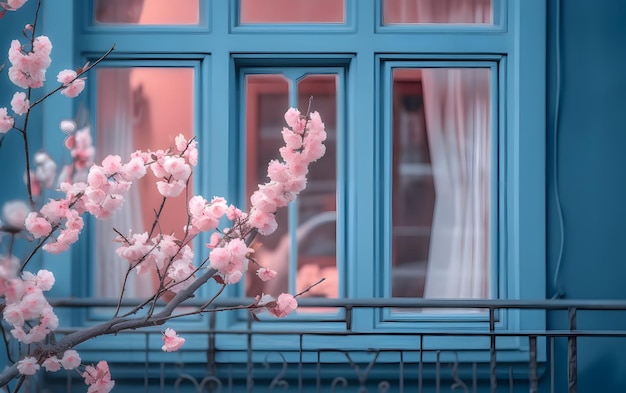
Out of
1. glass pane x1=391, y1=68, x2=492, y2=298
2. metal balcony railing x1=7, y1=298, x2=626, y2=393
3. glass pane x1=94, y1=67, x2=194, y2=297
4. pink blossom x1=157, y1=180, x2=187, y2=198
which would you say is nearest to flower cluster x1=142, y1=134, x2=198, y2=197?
pink blossom x1=157, y1=180, x2=187, y2=198

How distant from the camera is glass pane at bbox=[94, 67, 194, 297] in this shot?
4.90 meters

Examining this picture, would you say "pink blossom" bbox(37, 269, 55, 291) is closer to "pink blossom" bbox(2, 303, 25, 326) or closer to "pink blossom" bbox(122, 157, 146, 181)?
"pink blossom" bbox(2, 303, 25, 326)

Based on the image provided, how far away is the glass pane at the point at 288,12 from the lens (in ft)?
16.1

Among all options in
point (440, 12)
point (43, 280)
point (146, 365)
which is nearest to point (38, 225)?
point (43, 280)

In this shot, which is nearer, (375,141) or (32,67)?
(32,67)

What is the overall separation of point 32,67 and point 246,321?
231 centimetres

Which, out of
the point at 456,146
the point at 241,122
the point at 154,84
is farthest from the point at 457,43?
the point at 154,84

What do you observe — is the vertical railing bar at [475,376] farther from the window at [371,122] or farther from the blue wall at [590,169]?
the blue wall at [590,169]

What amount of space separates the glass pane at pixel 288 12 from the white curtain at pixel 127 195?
76 cm

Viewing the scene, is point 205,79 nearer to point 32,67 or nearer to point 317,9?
point 317,9

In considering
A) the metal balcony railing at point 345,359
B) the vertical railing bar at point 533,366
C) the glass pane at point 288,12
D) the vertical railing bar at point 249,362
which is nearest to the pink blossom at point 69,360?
the vertical railing bar at point 249,362

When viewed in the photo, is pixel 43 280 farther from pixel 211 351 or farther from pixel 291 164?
pixel 211 351

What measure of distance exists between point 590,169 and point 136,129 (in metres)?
2.52

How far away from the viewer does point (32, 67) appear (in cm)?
A: 292
